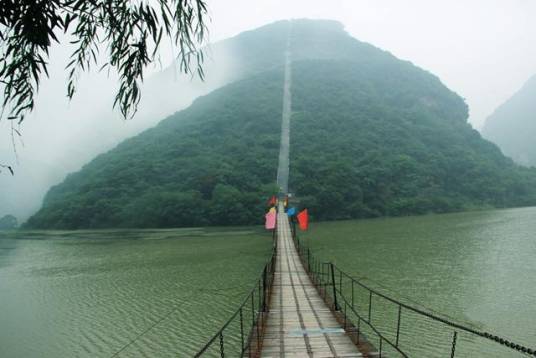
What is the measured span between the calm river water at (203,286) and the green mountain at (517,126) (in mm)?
116410

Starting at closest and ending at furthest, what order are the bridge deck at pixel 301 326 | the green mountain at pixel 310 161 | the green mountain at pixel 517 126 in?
the bridge deck at pixel 301 326 → the green mountain at pixel 310 161 → the green mountain at pixel 517 126

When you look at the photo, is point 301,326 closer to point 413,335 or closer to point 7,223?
point 413,335

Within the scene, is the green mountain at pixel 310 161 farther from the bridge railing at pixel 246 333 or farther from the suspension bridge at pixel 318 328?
the bridge railing at pixel 246 333

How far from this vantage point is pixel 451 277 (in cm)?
1731

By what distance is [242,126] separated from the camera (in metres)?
77.6

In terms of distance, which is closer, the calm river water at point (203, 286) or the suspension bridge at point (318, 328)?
the suspension bridge at point (318, 328)

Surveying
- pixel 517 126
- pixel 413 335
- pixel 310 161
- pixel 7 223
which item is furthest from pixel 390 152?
A: pixel 517 126

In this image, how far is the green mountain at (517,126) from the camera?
12925 centimetres

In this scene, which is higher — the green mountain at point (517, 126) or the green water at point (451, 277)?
the green mountain at point (517, 126)

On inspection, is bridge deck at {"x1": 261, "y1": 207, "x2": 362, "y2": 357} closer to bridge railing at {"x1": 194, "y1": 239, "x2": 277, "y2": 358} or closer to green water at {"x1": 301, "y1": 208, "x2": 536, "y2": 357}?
bridge railing at {"x1": 194, "y1": 239, "x2": 277, "y2": 358}

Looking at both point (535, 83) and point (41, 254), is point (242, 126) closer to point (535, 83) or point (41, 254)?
point (41, 254)

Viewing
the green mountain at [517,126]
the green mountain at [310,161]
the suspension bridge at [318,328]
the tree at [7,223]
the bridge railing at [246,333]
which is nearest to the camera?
the suspension bridge at [318,328]

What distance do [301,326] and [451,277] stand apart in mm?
11751

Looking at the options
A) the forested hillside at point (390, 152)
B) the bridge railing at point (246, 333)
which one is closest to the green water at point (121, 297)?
the bridge railing at point (246, 333)
